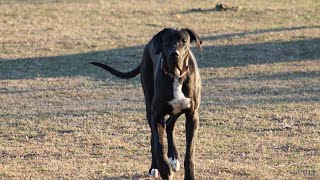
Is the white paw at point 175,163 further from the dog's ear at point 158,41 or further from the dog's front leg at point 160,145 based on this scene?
the dog's ear at point 158,41

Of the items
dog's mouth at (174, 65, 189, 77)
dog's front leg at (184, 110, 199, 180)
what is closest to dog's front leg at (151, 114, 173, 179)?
dog's front leg at (184, 110, 199, 180)

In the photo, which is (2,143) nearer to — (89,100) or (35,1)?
(89,100)

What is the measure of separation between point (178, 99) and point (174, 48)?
1.68 ft

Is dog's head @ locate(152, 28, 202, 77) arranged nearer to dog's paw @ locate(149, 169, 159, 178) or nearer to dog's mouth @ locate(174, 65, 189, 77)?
Result: dog's mouth @ locate(174, 65, 189, 77)

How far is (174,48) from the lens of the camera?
8250 millimetres

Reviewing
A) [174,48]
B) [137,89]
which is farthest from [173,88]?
[137,89]

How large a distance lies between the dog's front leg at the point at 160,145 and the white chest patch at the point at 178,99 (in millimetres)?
268

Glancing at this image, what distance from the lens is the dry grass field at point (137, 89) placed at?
971cm

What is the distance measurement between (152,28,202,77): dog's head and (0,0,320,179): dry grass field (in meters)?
1.21

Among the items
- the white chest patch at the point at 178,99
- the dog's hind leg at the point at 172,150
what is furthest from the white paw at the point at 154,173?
the white chest patch at the point at 178,99

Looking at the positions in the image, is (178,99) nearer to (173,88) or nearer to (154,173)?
(173,88)

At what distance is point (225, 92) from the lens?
15672 mm

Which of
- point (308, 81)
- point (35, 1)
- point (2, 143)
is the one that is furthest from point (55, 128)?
point (35, 1)

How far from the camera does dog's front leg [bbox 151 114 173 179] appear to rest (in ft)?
27.6
